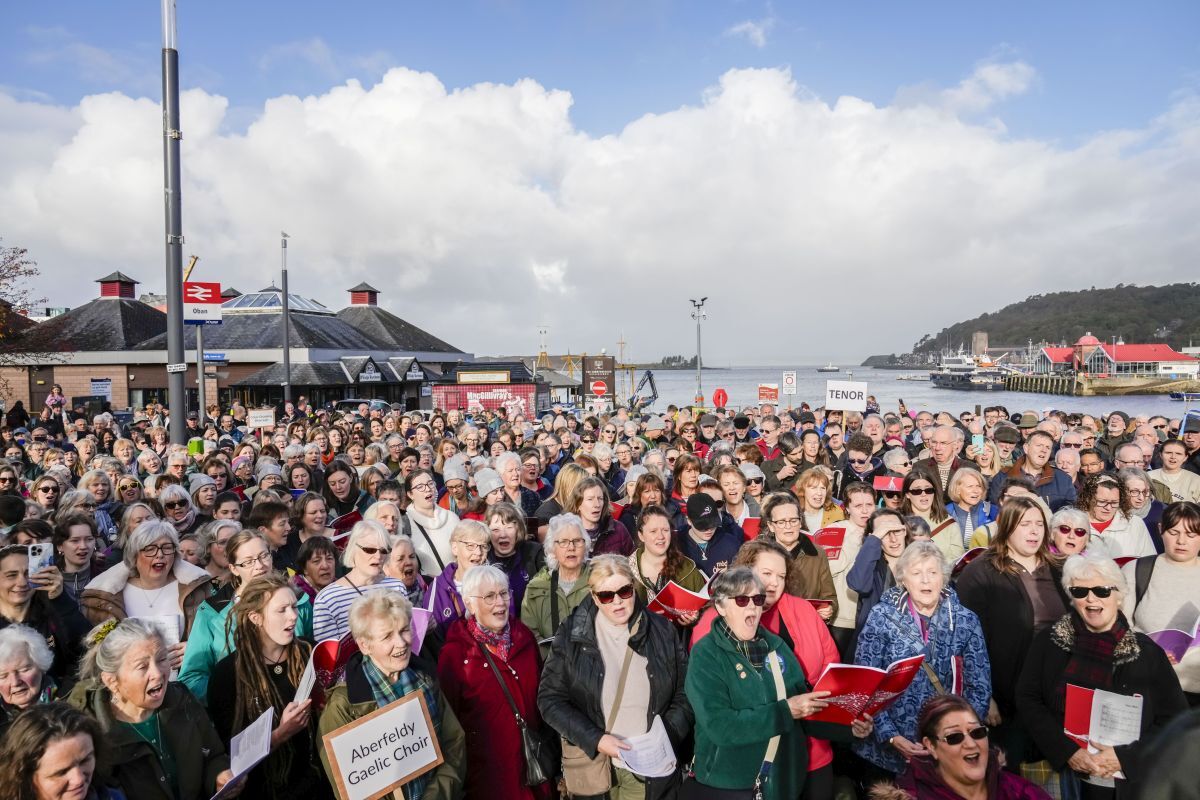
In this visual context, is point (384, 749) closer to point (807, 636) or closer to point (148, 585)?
point (807, 636)

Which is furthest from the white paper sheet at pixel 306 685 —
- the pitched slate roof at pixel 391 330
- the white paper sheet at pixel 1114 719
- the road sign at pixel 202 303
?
the pitched slate roof at pixel 391 330

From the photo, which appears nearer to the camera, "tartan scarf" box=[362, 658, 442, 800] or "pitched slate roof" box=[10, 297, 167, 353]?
"tartan scarf" box=[362, 658, 442, 800]

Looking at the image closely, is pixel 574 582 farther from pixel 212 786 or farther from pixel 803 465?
pixel 803 465

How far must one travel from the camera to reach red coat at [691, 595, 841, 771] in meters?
3.78

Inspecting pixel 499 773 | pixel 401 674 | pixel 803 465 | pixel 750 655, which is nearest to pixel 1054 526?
pixel 750 655

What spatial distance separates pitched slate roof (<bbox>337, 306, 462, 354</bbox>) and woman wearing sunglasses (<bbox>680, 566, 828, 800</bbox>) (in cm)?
4599

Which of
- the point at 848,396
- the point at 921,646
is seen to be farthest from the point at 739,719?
the point at 848,396

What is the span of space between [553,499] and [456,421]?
10992 mm

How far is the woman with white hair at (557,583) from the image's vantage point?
4.54m

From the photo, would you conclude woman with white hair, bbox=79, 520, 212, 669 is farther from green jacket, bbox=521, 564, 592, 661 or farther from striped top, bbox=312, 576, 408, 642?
green jacket, bbox=521, 564, 592, 661

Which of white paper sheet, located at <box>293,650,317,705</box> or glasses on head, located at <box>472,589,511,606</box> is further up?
glasses on head, located at <box>472,589,511,606</box>

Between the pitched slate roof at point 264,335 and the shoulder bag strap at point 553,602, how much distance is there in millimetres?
36399

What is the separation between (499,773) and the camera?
3723 millimetres

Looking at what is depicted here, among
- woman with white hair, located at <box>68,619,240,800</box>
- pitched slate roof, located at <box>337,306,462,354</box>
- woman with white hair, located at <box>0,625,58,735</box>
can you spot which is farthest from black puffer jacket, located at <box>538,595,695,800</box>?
pitched slate roof, located at <box>337,306,462,354</box>
